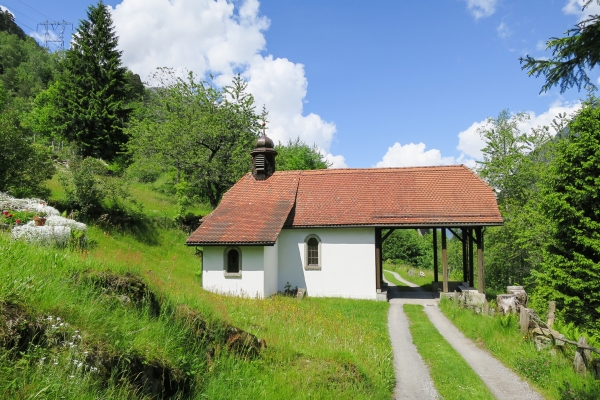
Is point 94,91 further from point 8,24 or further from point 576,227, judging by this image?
point 8,24

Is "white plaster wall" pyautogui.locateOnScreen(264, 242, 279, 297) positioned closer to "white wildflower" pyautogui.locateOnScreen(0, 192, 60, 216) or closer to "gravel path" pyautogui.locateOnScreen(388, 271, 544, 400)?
"gravel path" pyautogui.locateOnScreen(388, 271, 544, 400)

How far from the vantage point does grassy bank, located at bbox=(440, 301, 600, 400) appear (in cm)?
765

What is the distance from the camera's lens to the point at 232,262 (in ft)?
60.1

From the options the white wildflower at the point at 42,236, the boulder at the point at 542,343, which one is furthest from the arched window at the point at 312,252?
the white wildflower at the point at 42,236

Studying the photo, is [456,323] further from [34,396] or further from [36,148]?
[36,148]

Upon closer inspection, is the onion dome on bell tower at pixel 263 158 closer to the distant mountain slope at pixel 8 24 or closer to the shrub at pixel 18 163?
the shrub at pixel 18 163

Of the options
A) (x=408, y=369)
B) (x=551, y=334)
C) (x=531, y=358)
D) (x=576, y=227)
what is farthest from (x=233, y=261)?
(x=576, y=227)

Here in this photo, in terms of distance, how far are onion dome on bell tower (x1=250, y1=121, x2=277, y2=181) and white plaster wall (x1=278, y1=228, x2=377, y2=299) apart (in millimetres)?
4847

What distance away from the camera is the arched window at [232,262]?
1797 cm

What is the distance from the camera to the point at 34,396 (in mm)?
3047

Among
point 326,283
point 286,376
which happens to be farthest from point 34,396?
Result: point 326,283

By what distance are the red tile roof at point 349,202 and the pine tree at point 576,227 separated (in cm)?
264

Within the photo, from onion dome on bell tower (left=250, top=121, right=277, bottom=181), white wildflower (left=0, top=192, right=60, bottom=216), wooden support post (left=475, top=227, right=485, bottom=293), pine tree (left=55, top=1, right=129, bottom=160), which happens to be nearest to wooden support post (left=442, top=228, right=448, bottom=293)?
wooden support post (left=475, top=227, right=485, bottom=293)

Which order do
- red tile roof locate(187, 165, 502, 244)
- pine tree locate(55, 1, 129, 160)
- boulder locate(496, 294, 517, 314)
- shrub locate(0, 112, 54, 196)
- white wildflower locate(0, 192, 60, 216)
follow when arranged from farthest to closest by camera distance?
pine tree locate(55, 1, 129, 160) → red tile roof locate(187, 165, 502, 244) → shrub locate(0, 112, 54, 196) → white wildflower locate(0, 192, 60, 216) → boulder locate(496, 294, 517, 314)
